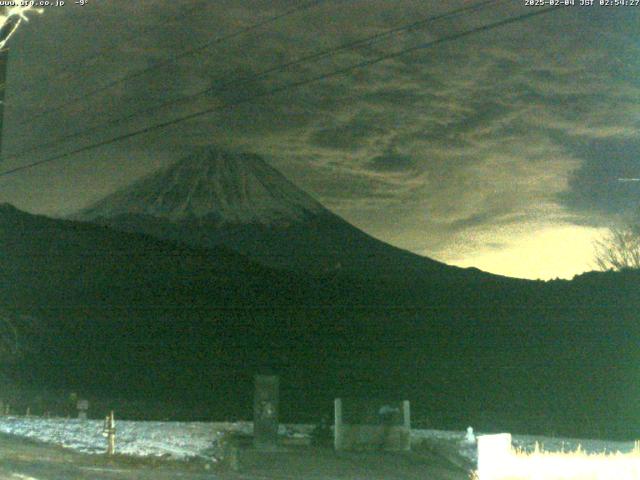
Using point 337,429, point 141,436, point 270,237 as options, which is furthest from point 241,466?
point 270,237

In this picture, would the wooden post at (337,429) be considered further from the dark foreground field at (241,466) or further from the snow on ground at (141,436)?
the snow on ground at (141,436)

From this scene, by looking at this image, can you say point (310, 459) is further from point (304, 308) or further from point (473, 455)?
point (304, 308)

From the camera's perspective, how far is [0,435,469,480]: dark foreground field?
12.6 meters

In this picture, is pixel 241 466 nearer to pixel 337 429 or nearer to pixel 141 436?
pixel 337 429

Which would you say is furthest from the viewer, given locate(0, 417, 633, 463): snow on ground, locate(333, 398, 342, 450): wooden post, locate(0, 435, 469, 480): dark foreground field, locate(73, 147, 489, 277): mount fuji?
locate(73, 147, 489, 277): mount fuji

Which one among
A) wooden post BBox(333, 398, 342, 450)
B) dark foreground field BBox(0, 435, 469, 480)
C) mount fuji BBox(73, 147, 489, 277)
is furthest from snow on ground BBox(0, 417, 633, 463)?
mount fuji BBox(73, 147, 489, 277)

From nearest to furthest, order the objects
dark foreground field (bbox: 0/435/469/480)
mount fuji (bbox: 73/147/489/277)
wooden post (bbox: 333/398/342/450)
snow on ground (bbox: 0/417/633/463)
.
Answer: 1. dark foreground field (bbox: 0/435/469/480)
2. snow on ground (bbox: 0/417/633/463)
3. wooden post (bbox: 333/398/342/450)
4. mount fuji (bbox: 73/147/489/277)

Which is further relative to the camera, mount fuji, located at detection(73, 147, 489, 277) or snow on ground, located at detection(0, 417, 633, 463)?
mount fuji, located at detection(73, 147, 489, 277)

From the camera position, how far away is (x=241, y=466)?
14883mm

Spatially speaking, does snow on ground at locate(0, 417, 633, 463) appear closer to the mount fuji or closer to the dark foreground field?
the dark foreground field

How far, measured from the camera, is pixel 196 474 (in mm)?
13289

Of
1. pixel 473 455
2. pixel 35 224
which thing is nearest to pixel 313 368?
pixel 35 224

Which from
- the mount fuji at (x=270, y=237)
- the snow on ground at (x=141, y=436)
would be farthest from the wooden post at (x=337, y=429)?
the mount fuji at (x=270, y=237)

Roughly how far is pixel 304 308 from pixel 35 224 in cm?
4200
